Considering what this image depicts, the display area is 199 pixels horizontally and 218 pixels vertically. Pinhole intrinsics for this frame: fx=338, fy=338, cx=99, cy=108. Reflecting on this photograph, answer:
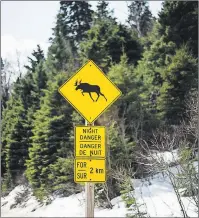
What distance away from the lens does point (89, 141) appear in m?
4.71

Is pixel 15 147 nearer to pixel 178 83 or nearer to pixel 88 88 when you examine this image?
pixel 178 83

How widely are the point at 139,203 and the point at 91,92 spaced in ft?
35.3

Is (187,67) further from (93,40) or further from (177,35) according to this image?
(93,40)

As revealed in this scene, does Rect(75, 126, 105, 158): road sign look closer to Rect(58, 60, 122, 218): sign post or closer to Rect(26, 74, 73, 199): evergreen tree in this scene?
Rect(58, 60, 122, 218): sign post

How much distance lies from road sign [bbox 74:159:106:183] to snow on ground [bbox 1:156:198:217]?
7564 millimetres

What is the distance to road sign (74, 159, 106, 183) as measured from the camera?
4586mm

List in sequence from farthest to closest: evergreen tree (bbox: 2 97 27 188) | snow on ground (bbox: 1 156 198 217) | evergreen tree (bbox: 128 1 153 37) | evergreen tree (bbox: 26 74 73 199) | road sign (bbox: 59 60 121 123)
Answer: evergreen tree (bbox: 128 1 153 37) < evergreen tree (bbox: 2 97 27 188) < evergreen tree (bbox: 26 74 73 199) < snow on ground (bbox: 1 156 198 217) < road sign (bbox: 59 60 121 123)

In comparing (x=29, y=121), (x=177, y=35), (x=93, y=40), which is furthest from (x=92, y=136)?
(x=29, y=121)

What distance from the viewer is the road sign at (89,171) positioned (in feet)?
15.0

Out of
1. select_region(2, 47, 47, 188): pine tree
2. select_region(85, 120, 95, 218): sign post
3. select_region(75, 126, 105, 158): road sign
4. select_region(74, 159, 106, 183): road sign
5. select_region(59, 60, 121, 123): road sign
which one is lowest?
select_region(85, 120, 95, 218): sign post

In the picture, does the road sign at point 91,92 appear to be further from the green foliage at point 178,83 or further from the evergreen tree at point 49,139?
the evergreen tree at point 49,139

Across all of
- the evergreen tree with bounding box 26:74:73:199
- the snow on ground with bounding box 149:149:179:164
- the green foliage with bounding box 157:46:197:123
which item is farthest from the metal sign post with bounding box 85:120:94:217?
the evergreen tree with bounding box 26:74:73:199

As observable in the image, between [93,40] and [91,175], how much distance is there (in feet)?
72.4

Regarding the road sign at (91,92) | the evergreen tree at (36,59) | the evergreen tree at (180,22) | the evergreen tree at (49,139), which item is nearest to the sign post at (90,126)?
the road sign at (91,92)
